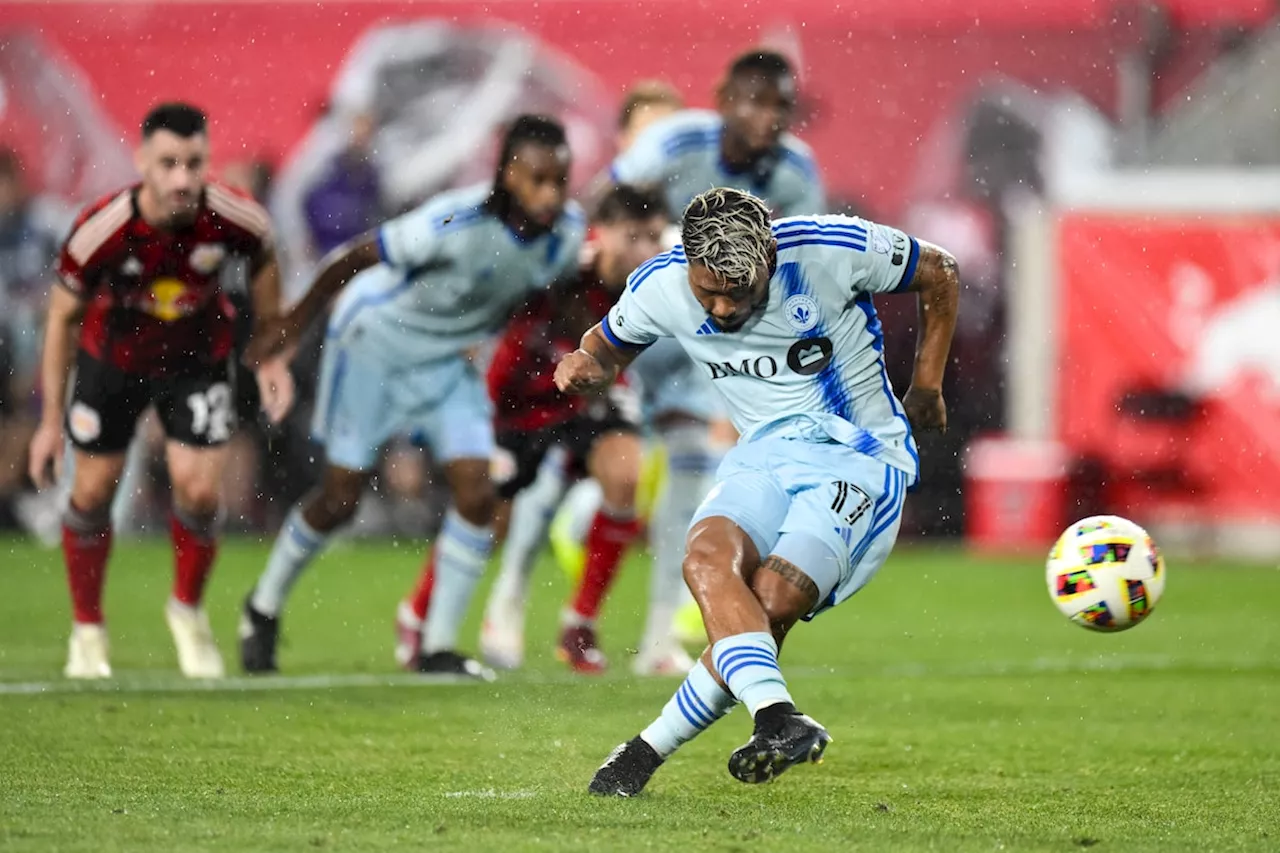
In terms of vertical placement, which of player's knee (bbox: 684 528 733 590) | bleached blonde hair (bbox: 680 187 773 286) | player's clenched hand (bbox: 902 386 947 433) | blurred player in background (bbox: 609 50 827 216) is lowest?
player's knee (bbox: 684 528 733 590)

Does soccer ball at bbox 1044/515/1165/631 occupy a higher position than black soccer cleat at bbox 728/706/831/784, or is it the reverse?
soccer ball at bbox 1044/515/1165/631

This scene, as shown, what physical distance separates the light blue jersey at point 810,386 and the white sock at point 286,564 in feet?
11.8

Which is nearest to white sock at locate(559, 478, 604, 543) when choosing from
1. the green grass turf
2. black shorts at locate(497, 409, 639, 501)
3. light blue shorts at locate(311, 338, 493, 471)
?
the green grass turf

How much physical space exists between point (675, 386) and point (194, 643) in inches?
100

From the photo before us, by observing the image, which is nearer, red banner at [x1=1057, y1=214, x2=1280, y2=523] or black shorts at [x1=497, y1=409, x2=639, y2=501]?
black shorts at [x1=497, y1=409, x2=639, y2=501]

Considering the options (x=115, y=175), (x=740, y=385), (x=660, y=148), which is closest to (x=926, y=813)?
(x=740, y=385)

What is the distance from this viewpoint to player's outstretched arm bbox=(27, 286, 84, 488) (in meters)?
8.72

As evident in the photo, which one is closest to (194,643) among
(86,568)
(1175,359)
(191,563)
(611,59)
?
(191,563)

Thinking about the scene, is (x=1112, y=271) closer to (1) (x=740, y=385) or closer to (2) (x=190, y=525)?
(2) (x=190, y=525)

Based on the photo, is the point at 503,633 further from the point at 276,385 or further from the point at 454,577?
the point at 276,385

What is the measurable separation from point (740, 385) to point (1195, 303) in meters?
11.6

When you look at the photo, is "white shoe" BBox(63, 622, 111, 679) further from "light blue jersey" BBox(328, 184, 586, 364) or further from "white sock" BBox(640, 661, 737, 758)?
"white sock" BBox(640, 661, 737, 758)

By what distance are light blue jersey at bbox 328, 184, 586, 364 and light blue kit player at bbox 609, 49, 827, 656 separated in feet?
2.87

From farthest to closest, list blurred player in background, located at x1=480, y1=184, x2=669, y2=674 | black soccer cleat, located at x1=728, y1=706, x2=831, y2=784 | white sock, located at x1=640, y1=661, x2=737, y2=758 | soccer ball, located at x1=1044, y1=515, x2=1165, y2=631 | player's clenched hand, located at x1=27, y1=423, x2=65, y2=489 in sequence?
blurred player in background, located at x1=480, y1=184, x2=669, y2=674 → player's clenched hand, located at x1=27, y1=423, x2=65, y2=489 → soccer ball, located at x1=1044, y1=515, x2=1165, y2=631 → white sock, located at x1=640, y1=661, x2=737, y2=758 → black soccer cleat, located at x1=728, y1=706, x2=831, y2=784
